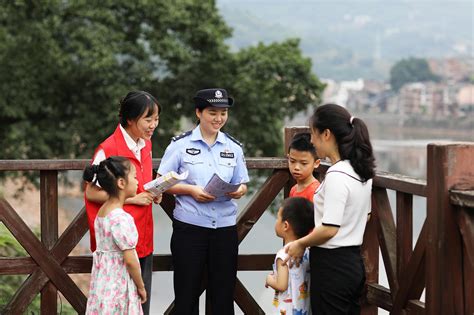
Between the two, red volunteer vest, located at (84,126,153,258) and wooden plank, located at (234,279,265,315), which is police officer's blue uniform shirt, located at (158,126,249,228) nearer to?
red volunteer vest, located at (84,126,153,258)

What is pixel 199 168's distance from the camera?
14.7ft

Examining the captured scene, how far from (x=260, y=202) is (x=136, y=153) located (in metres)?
1.03

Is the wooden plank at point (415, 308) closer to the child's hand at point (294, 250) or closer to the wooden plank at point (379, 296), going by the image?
the wooden plank at point (379, 296)

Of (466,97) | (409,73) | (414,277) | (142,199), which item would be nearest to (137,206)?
(142,199)

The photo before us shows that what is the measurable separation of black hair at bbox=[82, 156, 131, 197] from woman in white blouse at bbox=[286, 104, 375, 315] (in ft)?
2.83

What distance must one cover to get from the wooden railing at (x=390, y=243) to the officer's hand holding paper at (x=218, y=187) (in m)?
0.68

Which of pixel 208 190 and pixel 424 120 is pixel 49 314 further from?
pixel 424 120

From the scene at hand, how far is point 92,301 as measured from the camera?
410 cm

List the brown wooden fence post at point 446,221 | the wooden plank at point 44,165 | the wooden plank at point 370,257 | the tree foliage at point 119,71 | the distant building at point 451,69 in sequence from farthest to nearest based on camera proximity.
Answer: the distant building at point 451,69, the tree foliage at point 119,71, the wooden plank at point 44,165, the wooden plank at point 370,257, the brown wooden fence post at point 446,221

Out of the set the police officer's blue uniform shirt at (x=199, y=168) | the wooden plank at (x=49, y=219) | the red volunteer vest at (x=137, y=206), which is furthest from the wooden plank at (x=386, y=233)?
the wooden plank at (x=49, y=219)

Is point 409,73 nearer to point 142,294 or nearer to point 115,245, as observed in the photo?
point 142,294

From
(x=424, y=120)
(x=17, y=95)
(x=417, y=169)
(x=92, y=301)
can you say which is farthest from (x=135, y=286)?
(x=424, y=120)

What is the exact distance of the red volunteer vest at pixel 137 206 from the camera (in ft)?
14.1

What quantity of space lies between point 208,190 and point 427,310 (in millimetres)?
1243
